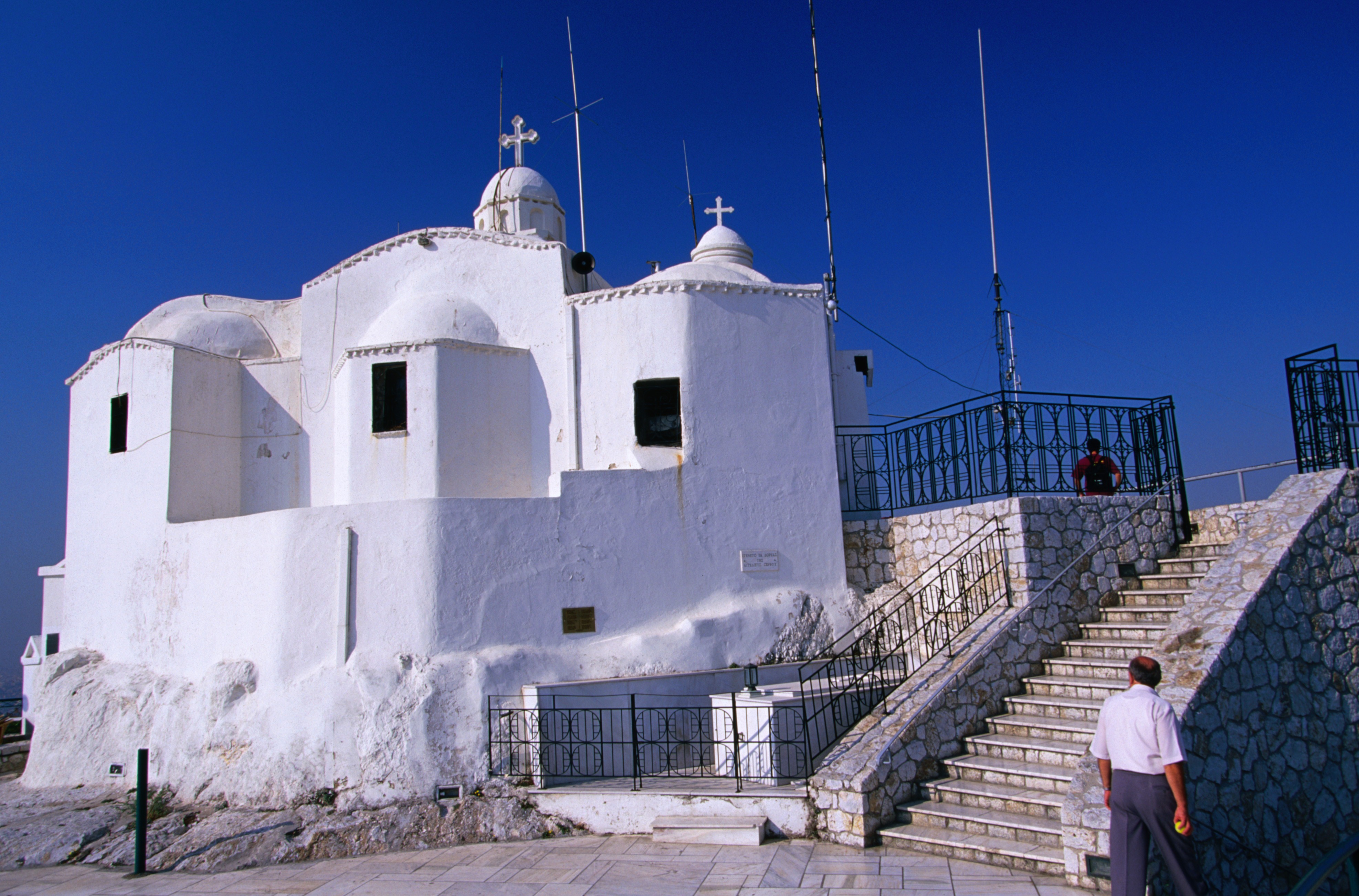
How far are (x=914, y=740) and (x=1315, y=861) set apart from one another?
A: 11.3 ft

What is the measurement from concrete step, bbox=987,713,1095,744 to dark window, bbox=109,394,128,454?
12.9 meters

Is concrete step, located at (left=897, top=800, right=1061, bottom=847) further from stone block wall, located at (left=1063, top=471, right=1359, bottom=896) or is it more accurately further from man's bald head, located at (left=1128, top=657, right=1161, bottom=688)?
man's bald head, located at (left=1128, top=657, right=1161, bottom=688)

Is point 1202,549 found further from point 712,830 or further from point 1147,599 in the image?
point 712,830

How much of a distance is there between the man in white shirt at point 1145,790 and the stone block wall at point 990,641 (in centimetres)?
258

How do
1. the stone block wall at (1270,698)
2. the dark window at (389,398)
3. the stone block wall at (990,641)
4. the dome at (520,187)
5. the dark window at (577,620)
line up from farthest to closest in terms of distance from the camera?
1. the dome at (520,187)
2. the dark window at (389,398)
3. the dark window at (577,620)
4. the stone block wall at (990,641)
5. the stone block wall at (1270,698)

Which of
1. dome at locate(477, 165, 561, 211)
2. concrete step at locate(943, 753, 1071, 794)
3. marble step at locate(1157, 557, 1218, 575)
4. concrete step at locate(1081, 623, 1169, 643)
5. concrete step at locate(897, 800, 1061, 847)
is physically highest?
dome at locate(477, 165, 561, 211)

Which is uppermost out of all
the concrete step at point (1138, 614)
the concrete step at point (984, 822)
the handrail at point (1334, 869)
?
the concrete step at point (1138, 614)

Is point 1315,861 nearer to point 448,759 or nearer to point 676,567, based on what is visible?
point 676,567

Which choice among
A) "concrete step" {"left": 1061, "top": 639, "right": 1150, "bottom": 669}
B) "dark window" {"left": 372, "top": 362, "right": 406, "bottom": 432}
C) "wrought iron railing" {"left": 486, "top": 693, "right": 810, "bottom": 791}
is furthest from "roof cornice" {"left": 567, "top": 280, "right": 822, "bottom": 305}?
"concrete step" {"left": 1061, "top": 639, "right": 1150, "bottom": 669}

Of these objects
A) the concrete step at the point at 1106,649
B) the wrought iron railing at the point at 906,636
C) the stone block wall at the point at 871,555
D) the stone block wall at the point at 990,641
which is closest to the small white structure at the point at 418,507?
the stone block wall at the point at 871,555

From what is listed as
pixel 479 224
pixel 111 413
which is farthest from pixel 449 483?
pixel 479 224

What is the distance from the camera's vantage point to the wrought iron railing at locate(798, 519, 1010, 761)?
970cm

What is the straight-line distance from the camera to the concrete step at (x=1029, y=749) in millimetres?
7926

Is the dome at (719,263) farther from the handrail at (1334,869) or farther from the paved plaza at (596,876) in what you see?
the handrail at (1334,869)
